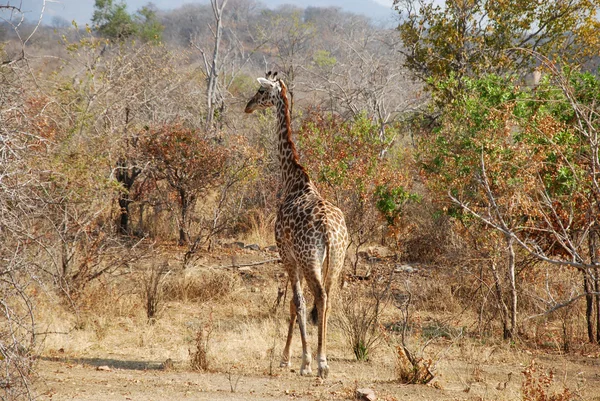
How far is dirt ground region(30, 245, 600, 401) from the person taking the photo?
646 centimetres

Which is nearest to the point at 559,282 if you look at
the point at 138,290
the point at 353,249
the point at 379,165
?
the point at 379,165

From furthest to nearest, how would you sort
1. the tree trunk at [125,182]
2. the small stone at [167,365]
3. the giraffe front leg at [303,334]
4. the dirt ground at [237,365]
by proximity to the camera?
the tree trunk at [125,182], the small stone at [167,365], the giraffe front leg at [303,334], the dirt ground at [237,365]

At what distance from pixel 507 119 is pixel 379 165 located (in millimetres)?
3991

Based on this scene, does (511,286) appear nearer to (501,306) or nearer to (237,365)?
(501,306)

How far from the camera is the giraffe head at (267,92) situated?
8.86 meters

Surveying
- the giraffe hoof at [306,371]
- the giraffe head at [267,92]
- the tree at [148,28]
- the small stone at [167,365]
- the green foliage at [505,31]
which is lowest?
the small stone at [167,365]

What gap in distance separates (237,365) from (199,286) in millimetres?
3536

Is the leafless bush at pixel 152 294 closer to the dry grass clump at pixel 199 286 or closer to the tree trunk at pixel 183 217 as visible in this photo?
the dry grass clump at pixel 199 286

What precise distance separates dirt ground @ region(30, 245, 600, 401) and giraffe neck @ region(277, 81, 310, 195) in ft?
6.18

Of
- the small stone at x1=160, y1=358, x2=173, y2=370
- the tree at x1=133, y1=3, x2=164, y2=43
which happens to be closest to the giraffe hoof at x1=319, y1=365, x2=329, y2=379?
the small stone at x1=160, y1=358, x2=173, y2=370

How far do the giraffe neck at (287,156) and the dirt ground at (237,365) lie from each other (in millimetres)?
1884

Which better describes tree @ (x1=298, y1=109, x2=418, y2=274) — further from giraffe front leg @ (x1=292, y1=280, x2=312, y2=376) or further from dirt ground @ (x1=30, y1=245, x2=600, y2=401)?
giraffe front leg @ (x1=292, y1=280, x2=312, y2=376)

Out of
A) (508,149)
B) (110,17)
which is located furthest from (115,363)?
(110,17)

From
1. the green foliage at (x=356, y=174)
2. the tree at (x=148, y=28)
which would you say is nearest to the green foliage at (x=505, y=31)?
the green foliage at (x=356, y=174)
